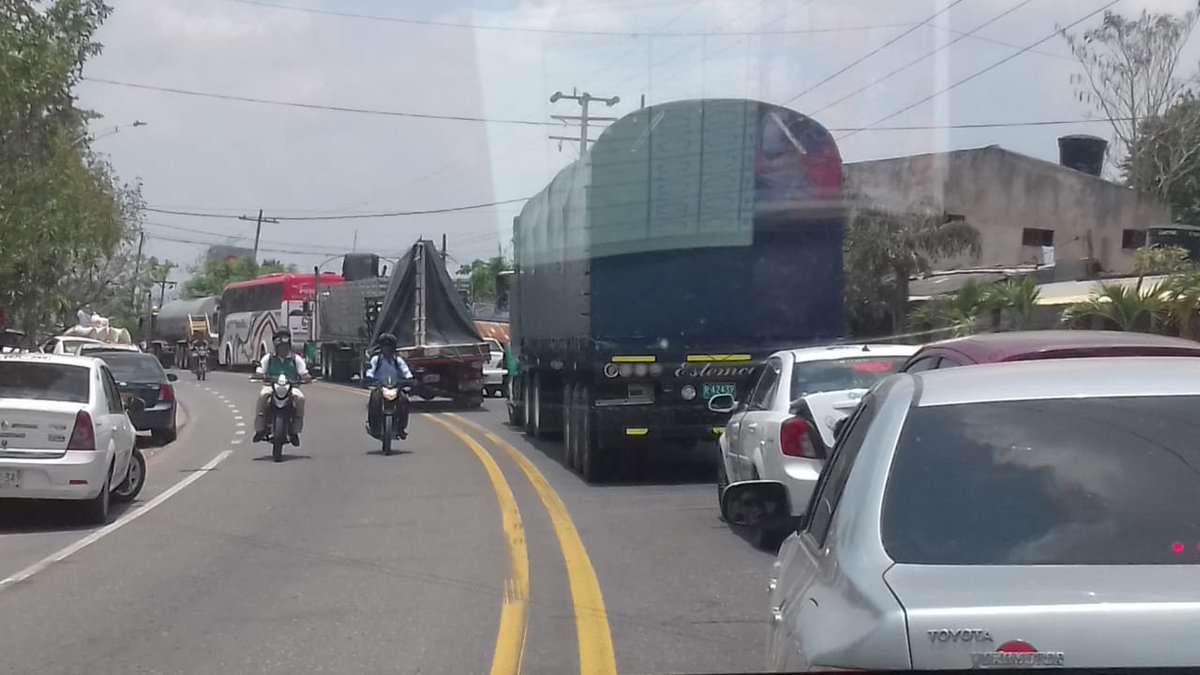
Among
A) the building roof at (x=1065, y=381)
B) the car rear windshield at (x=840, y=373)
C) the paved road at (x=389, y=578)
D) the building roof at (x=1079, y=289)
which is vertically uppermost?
the building roof at (x=1079, y=289)

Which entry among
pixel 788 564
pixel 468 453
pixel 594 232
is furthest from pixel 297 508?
pixel 788 564

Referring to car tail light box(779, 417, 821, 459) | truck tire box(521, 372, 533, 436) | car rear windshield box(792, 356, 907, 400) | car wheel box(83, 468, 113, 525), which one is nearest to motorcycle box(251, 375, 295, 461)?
truck tire box(521, 372, 533, 436)

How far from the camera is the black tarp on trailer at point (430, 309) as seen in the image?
3241 centimetres

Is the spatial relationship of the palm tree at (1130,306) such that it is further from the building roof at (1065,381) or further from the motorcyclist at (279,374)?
the building roof at (1065,381)

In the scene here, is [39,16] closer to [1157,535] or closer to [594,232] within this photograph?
[594,232]

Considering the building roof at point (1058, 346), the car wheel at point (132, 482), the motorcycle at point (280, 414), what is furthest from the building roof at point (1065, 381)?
the motorcycle at point (280, 414)

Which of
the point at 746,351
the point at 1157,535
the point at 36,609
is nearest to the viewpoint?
the point at 1157,535

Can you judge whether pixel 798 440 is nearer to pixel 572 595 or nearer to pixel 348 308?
pixel 572 595

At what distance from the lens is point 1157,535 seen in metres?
3.42


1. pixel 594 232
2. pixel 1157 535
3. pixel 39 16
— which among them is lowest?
pixel 1157 535

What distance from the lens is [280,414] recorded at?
64.6ft

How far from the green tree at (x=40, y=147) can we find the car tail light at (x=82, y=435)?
4.41 metres

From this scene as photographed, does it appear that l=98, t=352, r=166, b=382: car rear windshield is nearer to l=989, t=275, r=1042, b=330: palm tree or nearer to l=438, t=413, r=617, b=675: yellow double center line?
l=438, t=413, r=617, b=675: yellow double center line

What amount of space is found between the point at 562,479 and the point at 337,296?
28.3 m
